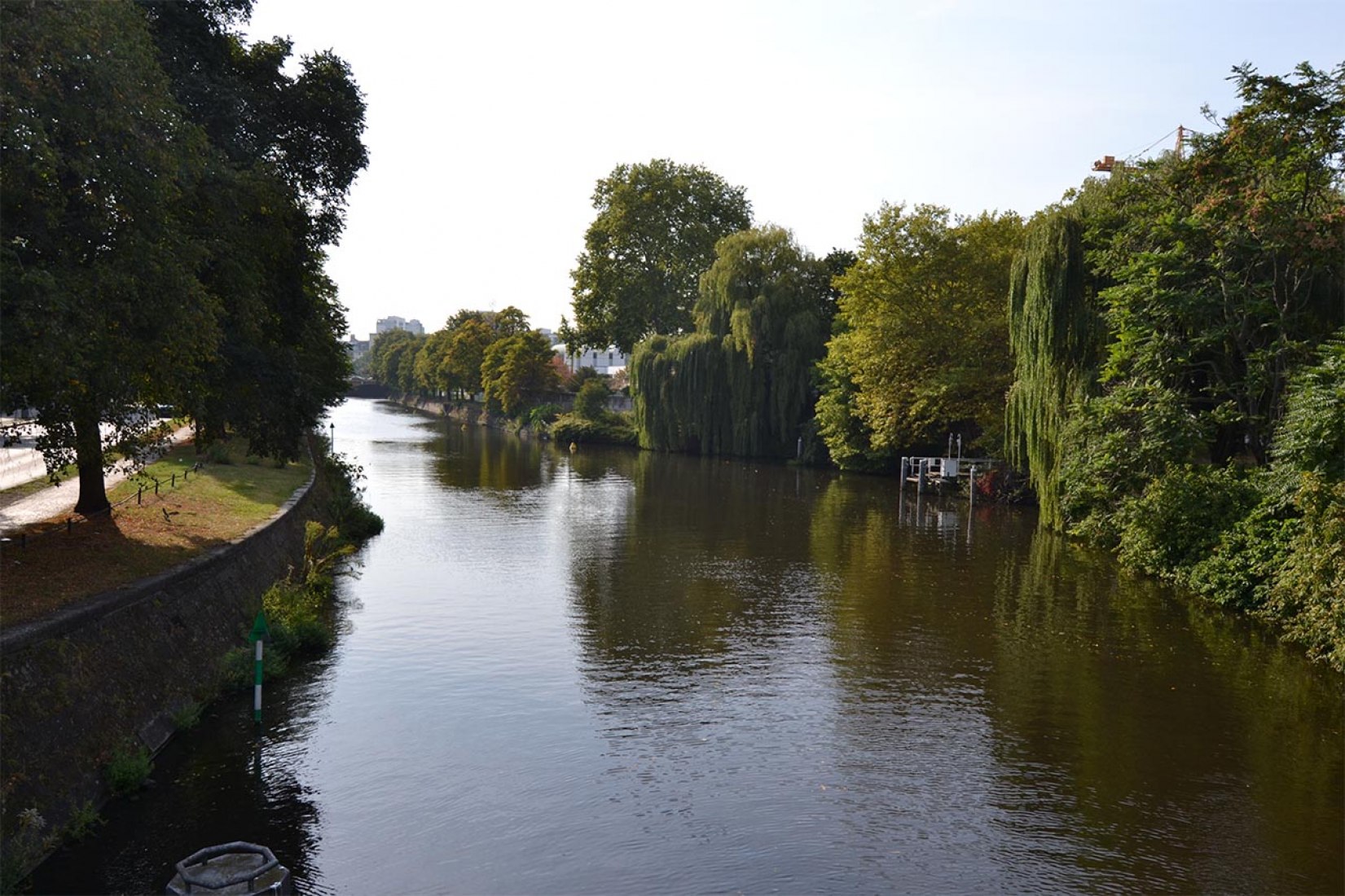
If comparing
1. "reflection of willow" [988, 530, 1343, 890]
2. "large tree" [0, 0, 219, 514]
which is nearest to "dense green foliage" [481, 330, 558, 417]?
"reflection of willow" [988, 530, 1343, 890]

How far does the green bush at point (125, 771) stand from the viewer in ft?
40.8

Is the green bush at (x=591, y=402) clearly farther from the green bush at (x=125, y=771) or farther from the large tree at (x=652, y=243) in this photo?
the green bush at (x=125, y=771)

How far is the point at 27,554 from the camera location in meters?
16.6

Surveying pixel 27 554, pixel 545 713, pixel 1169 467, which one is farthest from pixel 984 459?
pixel 27 554

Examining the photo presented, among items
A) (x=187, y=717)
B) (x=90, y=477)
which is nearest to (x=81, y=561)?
(x=187, y=717)

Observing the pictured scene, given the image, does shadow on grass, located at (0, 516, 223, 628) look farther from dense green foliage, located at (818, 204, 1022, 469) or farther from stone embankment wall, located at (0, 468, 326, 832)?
dense green foliage, located at (818, 204, 1022, 469)

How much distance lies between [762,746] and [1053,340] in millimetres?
22004

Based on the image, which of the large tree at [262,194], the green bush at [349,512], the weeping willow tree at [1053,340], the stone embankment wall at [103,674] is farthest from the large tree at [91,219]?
the weeping willow tree at [1053,340]

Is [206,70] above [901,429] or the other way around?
above

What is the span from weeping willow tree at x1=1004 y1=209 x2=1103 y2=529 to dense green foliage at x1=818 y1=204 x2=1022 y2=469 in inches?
397

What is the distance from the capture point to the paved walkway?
2080 cm

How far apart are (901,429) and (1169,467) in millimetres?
25022

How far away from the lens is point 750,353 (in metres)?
63.2

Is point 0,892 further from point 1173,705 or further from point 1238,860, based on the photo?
point 1173,705
